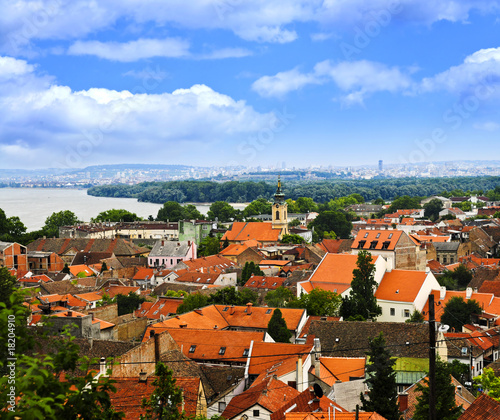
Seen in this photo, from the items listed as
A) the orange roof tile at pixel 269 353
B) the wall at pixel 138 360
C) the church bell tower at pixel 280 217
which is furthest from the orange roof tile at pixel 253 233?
the wall at pixel 138 360

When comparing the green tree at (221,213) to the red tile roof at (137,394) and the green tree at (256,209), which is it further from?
the red tile roof at (137,394)

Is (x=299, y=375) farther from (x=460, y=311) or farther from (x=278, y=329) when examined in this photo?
(x=460, y=311)

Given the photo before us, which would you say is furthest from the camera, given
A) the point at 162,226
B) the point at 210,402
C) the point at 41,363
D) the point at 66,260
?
the point at 162,226

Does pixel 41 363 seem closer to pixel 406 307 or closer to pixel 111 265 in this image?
pixel 406 307

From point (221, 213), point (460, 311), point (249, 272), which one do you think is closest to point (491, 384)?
point (460, 311)

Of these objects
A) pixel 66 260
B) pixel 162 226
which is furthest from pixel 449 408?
pixel 162 226

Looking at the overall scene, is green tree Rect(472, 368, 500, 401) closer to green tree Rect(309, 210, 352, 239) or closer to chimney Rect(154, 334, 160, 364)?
chimney Rect(154, 334, 160, 364)
